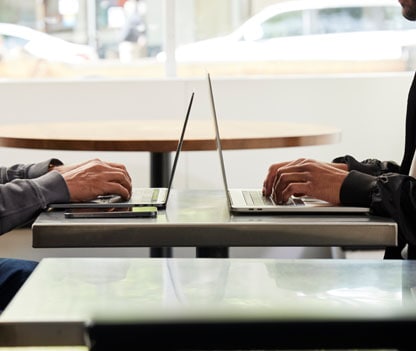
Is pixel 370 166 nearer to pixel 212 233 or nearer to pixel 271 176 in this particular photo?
pixel 271 176

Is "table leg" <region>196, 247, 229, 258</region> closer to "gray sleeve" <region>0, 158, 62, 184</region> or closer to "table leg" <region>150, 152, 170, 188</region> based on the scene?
"gray sleeve" <region>0, 158, 62, 184</region>

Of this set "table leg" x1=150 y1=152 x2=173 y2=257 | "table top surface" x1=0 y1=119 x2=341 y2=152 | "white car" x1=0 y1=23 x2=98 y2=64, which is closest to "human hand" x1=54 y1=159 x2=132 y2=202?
"table top surface" x1=0 y1=119 x2=341 y2=152

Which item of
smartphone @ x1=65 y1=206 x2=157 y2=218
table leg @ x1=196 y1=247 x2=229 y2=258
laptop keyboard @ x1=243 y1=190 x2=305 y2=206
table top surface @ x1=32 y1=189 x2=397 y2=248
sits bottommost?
table leg @ x1=196 y1=247 x2=229 y2=258

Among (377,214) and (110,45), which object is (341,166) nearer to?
(377,214)

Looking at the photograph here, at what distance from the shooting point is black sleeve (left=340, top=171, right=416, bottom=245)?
164 centimetres

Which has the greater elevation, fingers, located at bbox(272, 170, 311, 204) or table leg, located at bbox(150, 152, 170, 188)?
fingers, located at bbox(272, 170, 311, 204)

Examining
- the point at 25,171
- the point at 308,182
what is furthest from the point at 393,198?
the point at 25,171

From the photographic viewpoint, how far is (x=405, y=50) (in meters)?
5.02

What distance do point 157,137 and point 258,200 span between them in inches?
49.4

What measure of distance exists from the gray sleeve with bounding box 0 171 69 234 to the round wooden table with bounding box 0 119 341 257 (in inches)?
35.5

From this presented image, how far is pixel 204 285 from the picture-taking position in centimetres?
110

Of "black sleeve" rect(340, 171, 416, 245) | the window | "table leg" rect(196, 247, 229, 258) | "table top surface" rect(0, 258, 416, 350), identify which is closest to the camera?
"table top surface" rect(0, 258, 416, 350)

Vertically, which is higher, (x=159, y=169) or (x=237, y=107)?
(x=237, y=107)

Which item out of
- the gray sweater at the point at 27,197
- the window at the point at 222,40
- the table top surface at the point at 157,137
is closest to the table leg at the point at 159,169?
the table top surface at the point at 157,137
